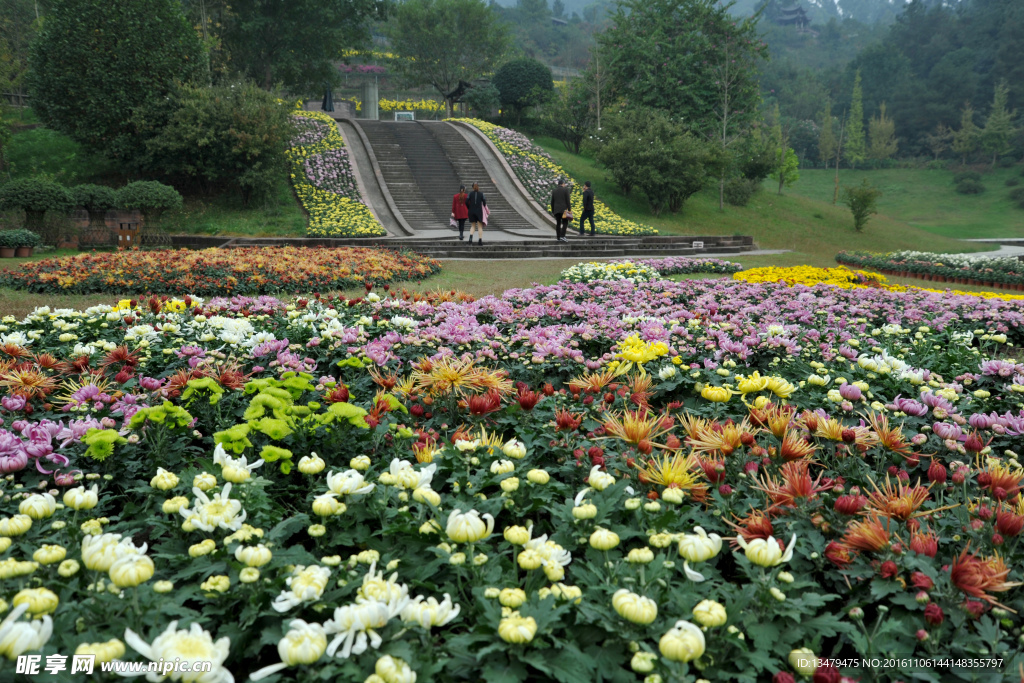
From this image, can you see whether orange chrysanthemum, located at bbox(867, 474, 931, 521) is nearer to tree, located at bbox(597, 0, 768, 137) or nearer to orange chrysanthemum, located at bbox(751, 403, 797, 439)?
orange chrysanthemum, located at bbox(751, 403, 797, 439)

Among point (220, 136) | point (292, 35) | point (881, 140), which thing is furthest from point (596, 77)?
point (881, 140)

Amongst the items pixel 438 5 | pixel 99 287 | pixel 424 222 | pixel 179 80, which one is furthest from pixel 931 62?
pixel 99 287

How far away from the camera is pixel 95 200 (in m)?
12.6


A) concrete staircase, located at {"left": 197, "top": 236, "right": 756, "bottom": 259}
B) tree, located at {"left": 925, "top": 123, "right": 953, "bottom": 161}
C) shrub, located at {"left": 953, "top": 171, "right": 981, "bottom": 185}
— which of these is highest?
tree, located at {"left": 925, "top": 123, "right": 953, "bottom": 161}

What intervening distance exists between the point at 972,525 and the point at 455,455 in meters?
1.44

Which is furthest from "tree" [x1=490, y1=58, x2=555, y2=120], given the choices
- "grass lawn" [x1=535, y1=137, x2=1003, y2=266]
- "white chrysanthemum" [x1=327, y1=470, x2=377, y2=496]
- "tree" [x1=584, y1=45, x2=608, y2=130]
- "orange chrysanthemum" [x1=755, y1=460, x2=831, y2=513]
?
"white chrysanthemum" [x1=327, y1=470, x2=377, y2=496]

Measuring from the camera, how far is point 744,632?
1.34 m

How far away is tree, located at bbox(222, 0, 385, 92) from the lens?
80.2 ft

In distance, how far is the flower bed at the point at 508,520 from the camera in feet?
4.06

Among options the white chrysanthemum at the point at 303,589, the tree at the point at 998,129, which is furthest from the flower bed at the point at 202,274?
the tree at the point at 998,129

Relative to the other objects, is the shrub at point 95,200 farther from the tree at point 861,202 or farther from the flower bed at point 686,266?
the tree at point 861,202

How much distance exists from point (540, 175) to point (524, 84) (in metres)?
10.9

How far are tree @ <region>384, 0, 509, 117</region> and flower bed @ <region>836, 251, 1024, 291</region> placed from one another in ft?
95.9

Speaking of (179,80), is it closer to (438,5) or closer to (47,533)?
(47,533)
